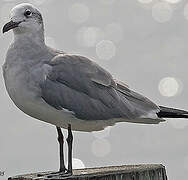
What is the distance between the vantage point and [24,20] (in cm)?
859

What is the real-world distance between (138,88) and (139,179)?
22.4 meters

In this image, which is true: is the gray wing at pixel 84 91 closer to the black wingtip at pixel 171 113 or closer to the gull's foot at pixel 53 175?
the black wingtip at pixel 171 113

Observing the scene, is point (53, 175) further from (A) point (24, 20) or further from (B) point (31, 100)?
(A) point (24, 20)

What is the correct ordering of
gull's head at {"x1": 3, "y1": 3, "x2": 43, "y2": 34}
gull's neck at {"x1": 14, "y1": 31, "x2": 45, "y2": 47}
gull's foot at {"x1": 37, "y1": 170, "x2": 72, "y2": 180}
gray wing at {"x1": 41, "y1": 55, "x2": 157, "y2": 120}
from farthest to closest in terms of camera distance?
gull's neck at {"x1": 14, "y1": 31, "x2": 45, "y2": 47}, gull's head at {"x1": 3, "y1": 3, "x2": 43, "y2": 34}, gray wing at {"x1": 41, "y1": 55, "x2": 157, "y2": 120}, gull's foot at {"x1": 37, "y1": 170, "x2": 72, "y2": 180}

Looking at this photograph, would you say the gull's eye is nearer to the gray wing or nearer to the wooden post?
the gray wing

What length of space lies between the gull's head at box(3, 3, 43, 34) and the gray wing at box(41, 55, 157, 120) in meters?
0.48

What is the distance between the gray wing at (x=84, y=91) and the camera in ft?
27.5

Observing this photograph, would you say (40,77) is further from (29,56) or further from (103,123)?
(103,123)

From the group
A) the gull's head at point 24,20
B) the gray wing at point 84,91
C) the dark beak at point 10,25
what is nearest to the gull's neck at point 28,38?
the gull's head at point 24,20

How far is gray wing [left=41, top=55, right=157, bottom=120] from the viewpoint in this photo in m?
8.38

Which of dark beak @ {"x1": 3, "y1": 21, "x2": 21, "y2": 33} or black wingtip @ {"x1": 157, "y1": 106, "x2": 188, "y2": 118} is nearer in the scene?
dark beak @ {"x1": 3, "y1": 21, "x2": 21, "y2": 33}

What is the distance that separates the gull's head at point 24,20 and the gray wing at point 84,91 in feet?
1.58

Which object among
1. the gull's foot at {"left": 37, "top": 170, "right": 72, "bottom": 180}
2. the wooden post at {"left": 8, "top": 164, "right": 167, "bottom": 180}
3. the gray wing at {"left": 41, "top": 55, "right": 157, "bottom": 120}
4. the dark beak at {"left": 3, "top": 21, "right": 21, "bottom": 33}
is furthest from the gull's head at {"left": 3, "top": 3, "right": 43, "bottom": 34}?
the wooden post at {"left": 8, "top": 164, "right": 167, "bottom": 180}

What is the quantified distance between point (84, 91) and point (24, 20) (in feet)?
3.33
